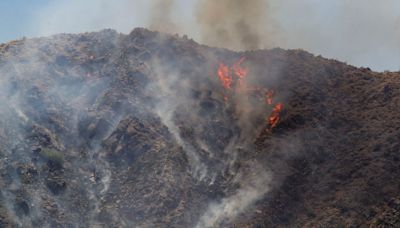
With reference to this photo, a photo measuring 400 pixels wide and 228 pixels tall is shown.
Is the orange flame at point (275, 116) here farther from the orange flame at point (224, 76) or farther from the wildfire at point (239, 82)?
the orange flame at point (224, 76)

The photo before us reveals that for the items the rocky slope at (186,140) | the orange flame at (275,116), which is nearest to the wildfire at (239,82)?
the orange flame at (275,116)

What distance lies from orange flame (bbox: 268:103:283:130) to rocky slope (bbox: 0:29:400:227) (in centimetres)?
55

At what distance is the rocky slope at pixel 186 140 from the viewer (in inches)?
1721

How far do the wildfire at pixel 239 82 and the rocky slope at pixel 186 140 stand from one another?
679 mm

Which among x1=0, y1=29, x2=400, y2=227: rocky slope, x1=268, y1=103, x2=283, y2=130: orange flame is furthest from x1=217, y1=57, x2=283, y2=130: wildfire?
x1=0, y1=29, x2=400, y2=227: rocky slope

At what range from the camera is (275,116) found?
51531 millimetres

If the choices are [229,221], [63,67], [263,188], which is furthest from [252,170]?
[63,67]

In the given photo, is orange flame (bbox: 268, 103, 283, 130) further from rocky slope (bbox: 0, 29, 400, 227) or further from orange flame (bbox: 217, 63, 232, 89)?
orange flame (bbox: 217, 63, 232, 89)

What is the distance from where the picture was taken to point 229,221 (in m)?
43.2

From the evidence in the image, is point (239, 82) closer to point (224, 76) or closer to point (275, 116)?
point (224, 76)

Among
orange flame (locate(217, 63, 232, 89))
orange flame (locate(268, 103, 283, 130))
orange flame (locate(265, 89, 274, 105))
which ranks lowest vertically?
orange flame (locate(268, 103, 283, 130))

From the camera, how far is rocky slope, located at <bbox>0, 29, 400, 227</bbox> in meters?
43.7

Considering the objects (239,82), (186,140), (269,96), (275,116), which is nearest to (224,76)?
(239,82)

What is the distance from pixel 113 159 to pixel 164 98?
27.1ft
